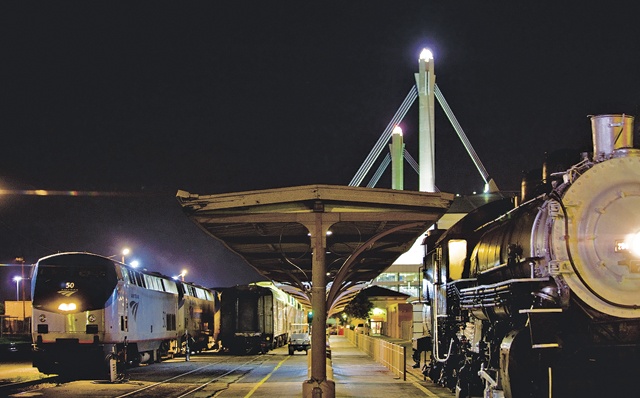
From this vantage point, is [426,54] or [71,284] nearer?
[71,284]

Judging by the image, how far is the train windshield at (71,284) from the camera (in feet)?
71.8

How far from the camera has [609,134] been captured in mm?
10469

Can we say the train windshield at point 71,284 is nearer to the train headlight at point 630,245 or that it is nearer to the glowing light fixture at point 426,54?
the train headlight at point 630,245

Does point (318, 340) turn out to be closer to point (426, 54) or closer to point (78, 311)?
point (78, 311)

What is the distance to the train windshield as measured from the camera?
71.8 ft

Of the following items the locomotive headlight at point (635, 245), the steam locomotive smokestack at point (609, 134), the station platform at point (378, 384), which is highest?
the steam locomotive smokestack at point (609, 134)

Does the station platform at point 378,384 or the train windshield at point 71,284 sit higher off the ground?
the train windshield at point 71,284

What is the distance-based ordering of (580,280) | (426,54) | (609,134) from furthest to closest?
(426,54) → (609,134) → (580,280)

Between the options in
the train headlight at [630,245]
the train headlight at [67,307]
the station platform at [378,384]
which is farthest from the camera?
the train headlight at [67,307]

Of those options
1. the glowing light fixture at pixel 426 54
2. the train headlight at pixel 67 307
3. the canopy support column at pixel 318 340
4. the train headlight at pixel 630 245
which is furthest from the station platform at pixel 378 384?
the glowing light fixture at pixel 426 54

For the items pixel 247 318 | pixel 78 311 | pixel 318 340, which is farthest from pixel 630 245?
pixel 247 318

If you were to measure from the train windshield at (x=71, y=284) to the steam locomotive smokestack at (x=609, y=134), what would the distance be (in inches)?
605

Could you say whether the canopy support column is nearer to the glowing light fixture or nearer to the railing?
the railing

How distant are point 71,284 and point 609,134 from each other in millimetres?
15824
